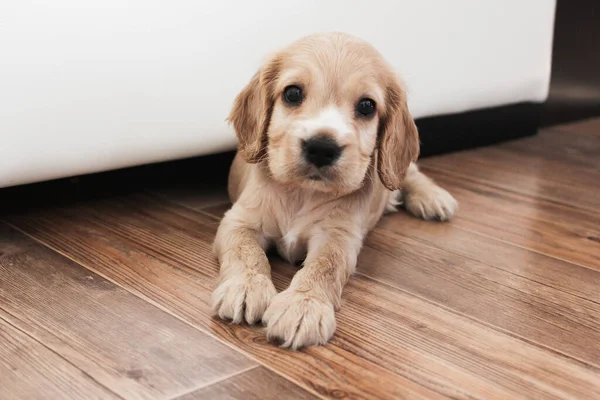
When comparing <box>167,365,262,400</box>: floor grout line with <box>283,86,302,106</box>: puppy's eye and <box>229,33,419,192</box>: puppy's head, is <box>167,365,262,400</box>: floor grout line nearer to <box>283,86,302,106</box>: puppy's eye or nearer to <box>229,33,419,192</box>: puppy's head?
<box>229,33,419,192</box>: puppy's head

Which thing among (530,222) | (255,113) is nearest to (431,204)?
(530,222)

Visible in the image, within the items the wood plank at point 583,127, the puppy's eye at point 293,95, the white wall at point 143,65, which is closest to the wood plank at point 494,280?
the puppy's eye at point 293,95

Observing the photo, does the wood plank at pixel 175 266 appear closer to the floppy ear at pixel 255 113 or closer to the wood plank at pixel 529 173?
the floppy ear at pixel 255 113

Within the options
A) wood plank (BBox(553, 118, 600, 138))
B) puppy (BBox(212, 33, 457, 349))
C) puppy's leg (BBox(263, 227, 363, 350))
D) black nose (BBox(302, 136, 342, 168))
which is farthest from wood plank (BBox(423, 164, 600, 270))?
wood plank (BBox(553, 118, 600, 138))

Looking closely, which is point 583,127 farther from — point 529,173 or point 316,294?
point 316,294

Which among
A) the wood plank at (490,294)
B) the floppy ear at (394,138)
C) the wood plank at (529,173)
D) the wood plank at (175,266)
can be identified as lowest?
the wood plank at (529,173)

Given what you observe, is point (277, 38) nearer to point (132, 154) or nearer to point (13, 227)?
point (132, 154)

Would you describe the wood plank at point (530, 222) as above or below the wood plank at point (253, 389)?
below
